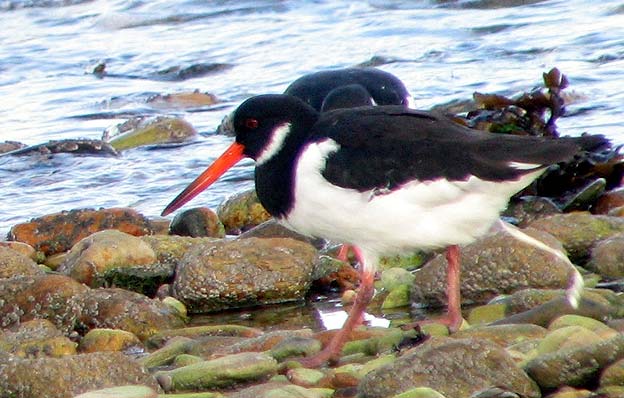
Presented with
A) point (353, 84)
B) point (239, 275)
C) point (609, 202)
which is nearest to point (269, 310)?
point (239, 275)

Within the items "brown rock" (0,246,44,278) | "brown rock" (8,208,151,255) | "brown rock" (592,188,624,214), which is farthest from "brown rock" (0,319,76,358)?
"brown rock" (592,188,624,214)

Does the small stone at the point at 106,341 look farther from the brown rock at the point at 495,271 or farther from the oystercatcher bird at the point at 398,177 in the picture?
the brown rock at the point at 495,271

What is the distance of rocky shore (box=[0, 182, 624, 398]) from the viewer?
3215 millimetres

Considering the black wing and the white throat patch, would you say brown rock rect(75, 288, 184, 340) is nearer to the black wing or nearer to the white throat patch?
the white throat patch

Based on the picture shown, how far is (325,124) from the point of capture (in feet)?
13.1

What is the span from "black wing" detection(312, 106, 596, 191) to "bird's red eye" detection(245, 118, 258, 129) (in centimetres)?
32

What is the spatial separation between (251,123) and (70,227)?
1897 millimetres

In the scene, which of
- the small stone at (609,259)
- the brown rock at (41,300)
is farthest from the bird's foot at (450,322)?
the brown rock at (41,300)

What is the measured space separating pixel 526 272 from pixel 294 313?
2.87 feet

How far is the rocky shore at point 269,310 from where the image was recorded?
321cm

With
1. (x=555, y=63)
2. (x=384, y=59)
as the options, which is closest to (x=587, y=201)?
(x=555, y=63)

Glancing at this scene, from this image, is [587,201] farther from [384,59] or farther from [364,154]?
[384,59]

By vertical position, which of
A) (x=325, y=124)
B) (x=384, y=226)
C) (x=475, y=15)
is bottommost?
(x=475, y=15)

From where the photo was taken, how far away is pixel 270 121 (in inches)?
162
